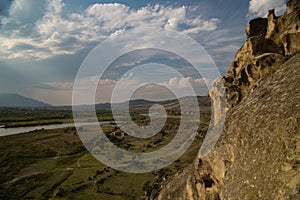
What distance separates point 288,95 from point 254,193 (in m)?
4.21

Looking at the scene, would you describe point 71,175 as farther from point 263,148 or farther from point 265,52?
point 263,148

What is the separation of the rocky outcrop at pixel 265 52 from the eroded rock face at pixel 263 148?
198 centimetres

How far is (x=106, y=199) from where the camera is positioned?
33.2m

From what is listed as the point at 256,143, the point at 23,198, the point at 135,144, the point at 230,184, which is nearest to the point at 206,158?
the point at 230,184

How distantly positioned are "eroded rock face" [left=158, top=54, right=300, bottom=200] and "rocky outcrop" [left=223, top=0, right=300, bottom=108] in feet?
6.49

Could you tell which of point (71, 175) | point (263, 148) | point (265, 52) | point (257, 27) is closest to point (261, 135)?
point (263, 148)

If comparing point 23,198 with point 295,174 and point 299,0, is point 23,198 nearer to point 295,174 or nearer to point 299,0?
point 295,174

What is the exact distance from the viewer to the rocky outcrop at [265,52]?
1465 centimetres

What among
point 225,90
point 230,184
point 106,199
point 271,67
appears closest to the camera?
point 230,184

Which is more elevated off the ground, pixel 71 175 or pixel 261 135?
pixel 261 135

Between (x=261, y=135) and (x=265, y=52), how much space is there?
8.79 metres

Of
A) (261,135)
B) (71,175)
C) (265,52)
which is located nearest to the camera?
(261,135)

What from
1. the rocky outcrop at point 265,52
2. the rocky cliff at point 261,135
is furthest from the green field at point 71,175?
the rocky outcrop at point 265,52

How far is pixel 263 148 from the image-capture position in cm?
966
